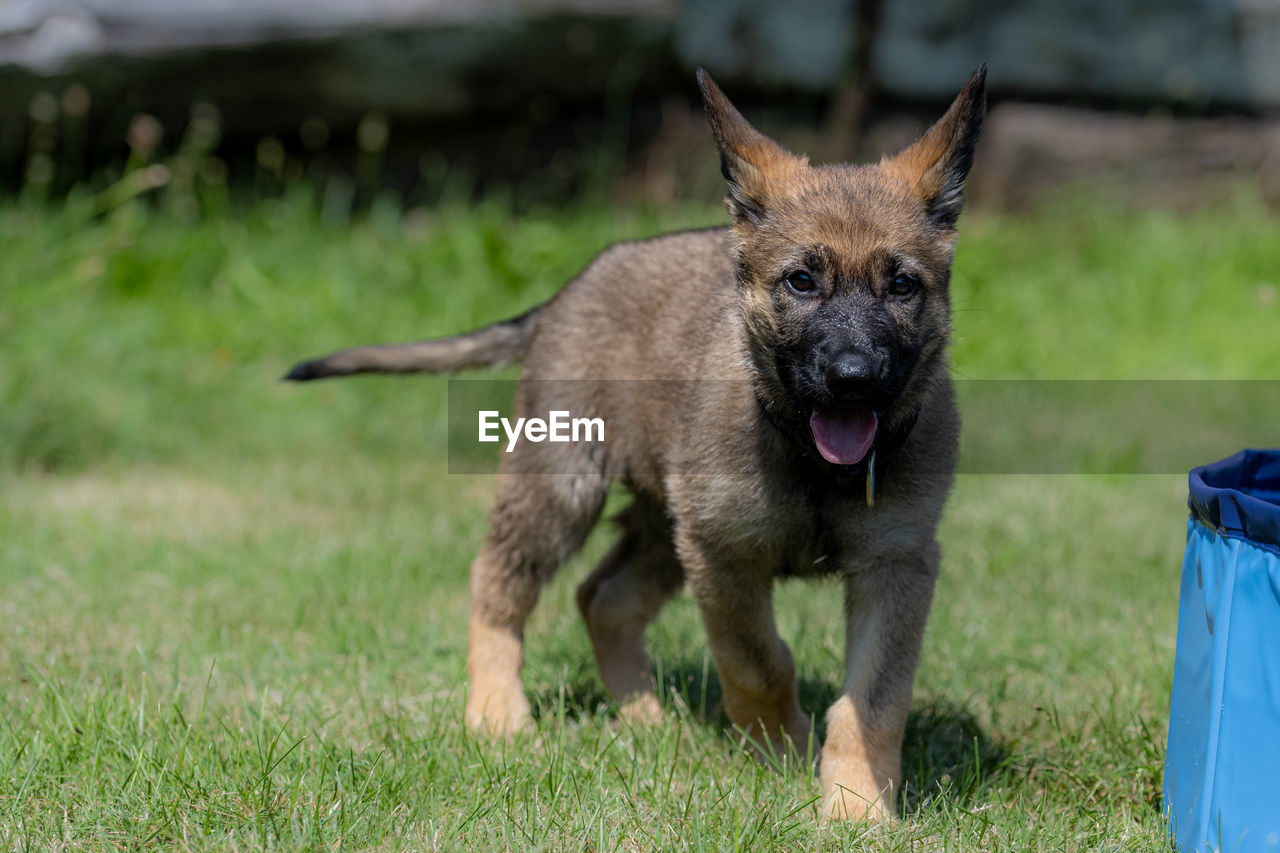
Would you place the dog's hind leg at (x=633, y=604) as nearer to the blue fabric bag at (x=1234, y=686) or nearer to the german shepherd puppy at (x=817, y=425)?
the german shepherd puppy at (x=817, y=425)

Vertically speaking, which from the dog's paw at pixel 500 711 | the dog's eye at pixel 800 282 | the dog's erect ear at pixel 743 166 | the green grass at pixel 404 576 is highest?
the dog's erect ear at pixel 743 166

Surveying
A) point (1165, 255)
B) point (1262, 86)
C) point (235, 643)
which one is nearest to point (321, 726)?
point (235, 643)

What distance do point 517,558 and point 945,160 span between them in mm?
1536

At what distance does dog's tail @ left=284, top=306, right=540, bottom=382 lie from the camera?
146 inches

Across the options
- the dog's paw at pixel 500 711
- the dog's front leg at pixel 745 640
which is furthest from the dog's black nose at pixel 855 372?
the dog's paw at pixel 500 711

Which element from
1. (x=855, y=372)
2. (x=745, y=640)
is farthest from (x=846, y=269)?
(x=745, y=640)

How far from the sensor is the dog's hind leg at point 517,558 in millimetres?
3652

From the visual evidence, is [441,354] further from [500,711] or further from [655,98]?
[655,98]

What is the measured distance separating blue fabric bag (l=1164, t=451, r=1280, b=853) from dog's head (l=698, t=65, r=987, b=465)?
661 millimetres

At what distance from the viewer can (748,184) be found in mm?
3055

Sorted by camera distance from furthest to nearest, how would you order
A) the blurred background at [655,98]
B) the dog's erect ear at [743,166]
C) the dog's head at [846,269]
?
the blurred background at [655,98] → the dog's erect ear at [743,166] → the dog's head at [846,269]

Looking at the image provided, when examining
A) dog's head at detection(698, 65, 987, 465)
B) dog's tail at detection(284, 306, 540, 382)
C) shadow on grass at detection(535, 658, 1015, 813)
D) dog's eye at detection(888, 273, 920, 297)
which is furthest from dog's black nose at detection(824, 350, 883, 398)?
dog's tail at detection(284, 306, 540, 382)

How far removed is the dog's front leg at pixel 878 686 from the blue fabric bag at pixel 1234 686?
0.59 meters

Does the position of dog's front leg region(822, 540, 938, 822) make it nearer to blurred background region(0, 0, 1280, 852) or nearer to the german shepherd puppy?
the german shepherd puppy
